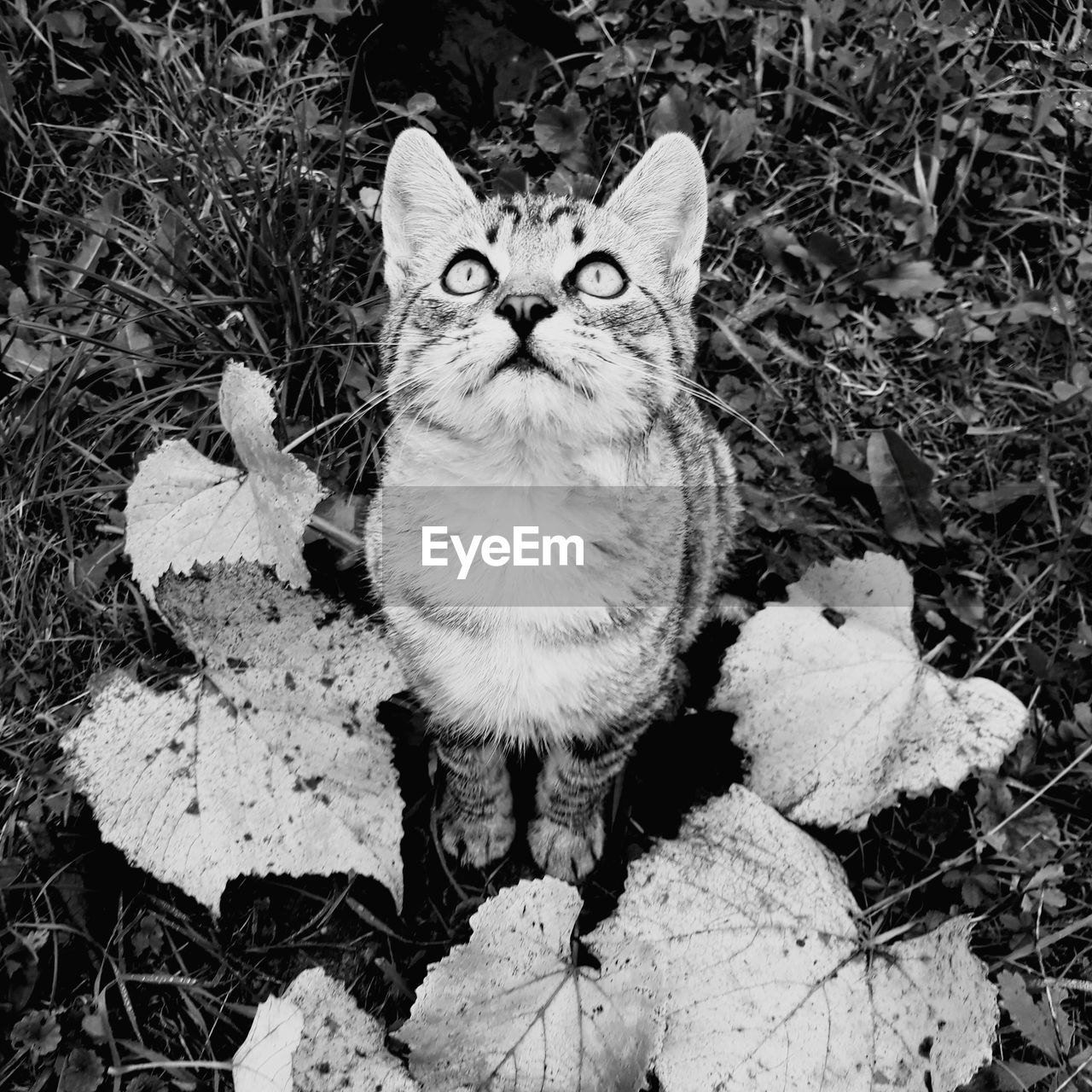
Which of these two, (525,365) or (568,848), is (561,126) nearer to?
(525,365)

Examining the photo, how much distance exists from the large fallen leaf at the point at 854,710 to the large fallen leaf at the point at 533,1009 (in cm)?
74

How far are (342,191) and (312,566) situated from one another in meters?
1.50

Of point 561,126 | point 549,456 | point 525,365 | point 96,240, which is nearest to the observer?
point 525,365

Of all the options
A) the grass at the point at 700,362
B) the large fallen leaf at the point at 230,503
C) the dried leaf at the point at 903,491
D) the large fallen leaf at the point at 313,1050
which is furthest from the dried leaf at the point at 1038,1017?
the large fallen leaf at the point at 230,503

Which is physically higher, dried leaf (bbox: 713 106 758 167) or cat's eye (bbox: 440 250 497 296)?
cat's eye (bbox: 440 250 497 296)

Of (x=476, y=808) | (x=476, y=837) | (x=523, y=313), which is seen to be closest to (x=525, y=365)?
(x=523, y=313)

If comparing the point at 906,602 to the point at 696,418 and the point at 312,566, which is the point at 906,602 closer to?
the point at 696,418

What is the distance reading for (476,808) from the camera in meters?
3.16

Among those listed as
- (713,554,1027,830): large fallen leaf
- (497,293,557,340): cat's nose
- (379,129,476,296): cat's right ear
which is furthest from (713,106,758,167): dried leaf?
(497,293,557,340): cat's nose

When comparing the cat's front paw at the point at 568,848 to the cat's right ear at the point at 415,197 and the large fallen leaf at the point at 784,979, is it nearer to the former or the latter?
the large fallen leaf at the point at 784,979

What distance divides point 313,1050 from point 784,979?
1294mm

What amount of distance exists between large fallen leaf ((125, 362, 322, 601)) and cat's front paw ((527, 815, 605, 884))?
112 cm

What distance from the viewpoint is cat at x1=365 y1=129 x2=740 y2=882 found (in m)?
2.42

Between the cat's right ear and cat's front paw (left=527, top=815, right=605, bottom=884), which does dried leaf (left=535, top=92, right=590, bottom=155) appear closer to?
the cat's right ear
